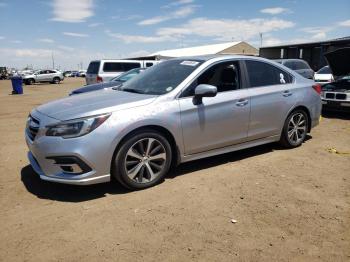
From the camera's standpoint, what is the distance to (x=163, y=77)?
16.4 feet

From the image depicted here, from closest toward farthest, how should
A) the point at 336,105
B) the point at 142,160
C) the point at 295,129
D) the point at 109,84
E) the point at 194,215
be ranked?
the point at 194,215, the point at 142,160, the point at 295,129, the point at 336,105, the point at 109,84

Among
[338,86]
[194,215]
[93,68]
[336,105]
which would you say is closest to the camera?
[194,215]

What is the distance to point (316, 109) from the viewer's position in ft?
20.6

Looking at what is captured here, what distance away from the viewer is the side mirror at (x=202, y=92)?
445cm

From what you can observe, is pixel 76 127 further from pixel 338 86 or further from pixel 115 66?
pixel 115 66

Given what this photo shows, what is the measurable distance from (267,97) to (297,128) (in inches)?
40.7

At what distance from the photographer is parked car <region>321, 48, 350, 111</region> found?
28.3 ft

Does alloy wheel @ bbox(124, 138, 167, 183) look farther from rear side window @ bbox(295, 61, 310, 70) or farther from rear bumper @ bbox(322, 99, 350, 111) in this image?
rear side window @ bbox(295, 61, 310, 70)

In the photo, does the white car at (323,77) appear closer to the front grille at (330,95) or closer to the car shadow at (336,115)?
the car shadow at (336,115)

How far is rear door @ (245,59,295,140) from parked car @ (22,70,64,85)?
126ft

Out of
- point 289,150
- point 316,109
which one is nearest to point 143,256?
point 289,150

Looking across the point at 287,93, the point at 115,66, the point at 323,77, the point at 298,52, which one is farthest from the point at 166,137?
the point at 298,52

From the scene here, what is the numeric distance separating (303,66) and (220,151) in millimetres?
13970

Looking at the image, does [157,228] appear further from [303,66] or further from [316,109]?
[303,66]
